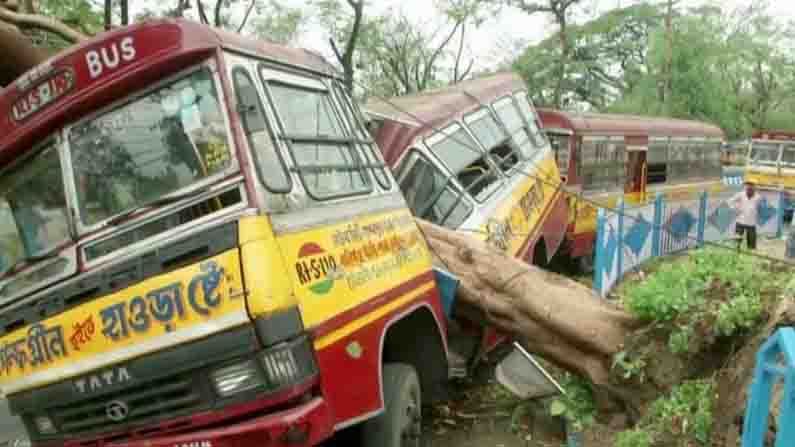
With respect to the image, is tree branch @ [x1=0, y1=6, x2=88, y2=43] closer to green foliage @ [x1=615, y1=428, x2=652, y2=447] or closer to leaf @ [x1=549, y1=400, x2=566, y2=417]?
leaf @ [x1=549, y1=400, x2=566, y2=417]

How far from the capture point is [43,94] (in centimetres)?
366

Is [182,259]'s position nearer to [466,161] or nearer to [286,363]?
[286,363]

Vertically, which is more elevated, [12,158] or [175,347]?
[12,158]

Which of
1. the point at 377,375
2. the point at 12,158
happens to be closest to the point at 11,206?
the point at 12,158

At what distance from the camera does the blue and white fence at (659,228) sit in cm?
906

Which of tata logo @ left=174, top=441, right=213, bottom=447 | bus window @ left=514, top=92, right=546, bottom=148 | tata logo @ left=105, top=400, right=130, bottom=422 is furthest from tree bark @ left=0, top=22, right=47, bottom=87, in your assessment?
bus window @ left=514, top=92, right=546, bottom=148

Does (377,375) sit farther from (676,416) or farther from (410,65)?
(410,65)

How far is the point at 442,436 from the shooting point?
5.54 m

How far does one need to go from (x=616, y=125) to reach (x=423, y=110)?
29.6 ft

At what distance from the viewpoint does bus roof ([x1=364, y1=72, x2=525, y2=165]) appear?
687 cm

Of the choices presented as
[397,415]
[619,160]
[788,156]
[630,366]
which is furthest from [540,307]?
[788,156]

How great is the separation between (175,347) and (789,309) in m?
2.99

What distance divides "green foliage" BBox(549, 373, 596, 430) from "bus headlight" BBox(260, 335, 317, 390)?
7.44 ft

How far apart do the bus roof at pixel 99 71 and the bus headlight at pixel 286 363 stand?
4.75 feet
